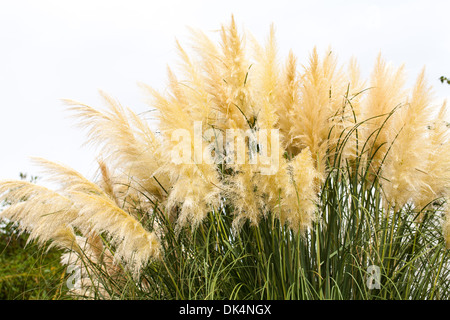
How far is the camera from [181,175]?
8.02ft

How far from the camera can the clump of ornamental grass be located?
247cm

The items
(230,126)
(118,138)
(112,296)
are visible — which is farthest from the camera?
A: (112,296)

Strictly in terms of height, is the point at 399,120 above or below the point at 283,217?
above

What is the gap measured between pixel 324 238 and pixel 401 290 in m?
0.53

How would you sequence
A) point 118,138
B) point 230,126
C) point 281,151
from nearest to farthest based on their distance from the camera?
point 281,151, point 230,126, point 118,138

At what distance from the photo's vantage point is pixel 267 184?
2.38 meters

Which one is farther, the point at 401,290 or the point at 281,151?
the point at 401,290

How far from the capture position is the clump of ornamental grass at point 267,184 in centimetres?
247

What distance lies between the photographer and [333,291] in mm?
2629

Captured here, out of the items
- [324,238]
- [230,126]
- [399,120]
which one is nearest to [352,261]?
[324,238]

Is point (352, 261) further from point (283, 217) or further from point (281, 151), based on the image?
point (281, 151)

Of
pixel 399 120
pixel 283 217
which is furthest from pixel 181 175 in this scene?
pixel 399 120

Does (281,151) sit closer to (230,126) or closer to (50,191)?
(230,126)

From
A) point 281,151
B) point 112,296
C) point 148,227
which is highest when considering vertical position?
point 281,151
